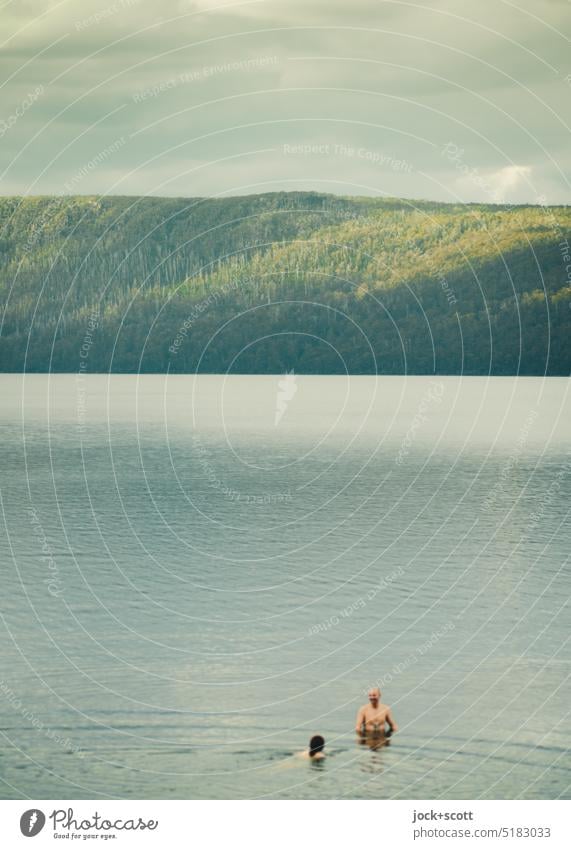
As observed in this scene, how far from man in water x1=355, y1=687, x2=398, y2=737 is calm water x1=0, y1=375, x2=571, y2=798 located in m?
0.49

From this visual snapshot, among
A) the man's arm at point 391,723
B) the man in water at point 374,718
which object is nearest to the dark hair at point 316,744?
the man in water at point 374,718

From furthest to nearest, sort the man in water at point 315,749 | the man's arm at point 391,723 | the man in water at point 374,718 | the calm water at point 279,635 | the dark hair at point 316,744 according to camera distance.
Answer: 1. the man's arm at point 391,723
2. the man in water at point 374,718
3. the dark hair at point 316,744
4. the man in water at point 315,749
5. the calm water at point 279,635

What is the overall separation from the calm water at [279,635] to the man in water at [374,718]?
0.49 metres

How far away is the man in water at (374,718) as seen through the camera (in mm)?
36000

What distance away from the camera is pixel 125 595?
58312 millimetres

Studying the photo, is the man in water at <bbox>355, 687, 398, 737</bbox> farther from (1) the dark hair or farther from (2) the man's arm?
(1) the dark hair

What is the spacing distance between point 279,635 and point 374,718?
1448 centimetres

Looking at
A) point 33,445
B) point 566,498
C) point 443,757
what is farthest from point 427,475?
point 443,757

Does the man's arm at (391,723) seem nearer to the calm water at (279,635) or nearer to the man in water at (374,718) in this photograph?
A: the man in water at (374,718)

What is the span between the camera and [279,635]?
5034 centimetres

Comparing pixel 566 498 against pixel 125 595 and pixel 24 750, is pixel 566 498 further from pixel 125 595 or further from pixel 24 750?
pixel 24 750

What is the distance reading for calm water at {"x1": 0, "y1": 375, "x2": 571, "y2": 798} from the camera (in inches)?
1340

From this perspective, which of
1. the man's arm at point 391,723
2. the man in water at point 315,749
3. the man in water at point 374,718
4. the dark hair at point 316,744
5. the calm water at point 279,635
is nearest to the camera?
the calm water at point 279,635

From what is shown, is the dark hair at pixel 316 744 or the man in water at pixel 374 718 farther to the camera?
the man in water at pixel 374 718
